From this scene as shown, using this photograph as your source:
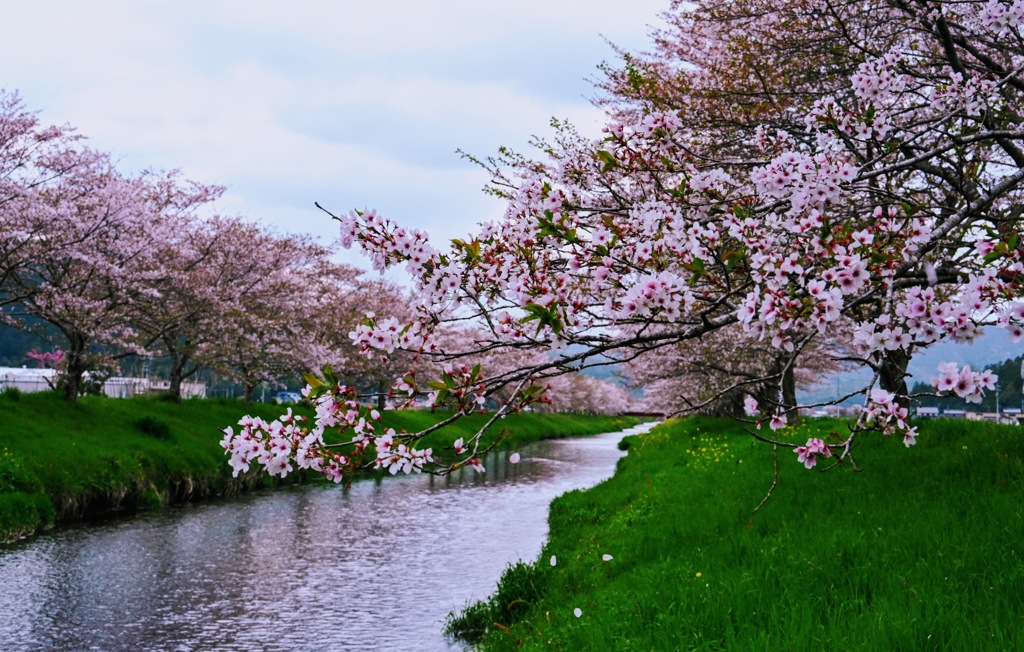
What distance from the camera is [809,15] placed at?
10.8 meters

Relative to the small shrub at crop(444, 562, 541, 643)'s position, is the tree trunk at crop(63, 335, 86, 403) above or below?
above

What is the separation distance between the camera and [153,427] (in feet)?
82.6

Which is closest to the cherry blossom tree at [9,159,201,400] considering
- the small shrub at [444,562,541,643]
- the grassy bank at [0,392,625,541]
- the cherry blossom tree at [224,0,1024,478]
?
the grassy bank at [0,392,625,541]

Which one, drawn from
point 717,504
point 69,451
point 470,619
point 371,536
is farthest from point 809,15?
point 69,451

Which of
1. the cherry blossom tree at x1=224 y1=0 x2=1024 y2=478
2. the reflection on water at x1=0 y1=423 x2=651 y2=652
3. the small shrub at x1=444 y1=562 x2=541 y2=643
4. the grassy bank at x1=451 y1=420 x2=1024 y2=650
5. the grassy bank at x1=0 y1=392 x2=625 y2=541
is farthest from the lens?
the grassy bank at x1=0 y1=392 x2=625 y2=541

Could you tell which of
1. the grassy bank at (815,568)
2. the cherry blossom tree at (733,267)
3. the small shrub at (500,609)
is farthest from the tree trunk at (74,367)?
the cherry blossom tree at (733,267)

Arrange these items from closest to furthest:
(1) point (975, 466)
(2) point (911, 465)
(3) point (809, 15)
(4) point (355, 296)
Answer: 1. (1) point (975, 466)
2. (2) point (911, 465)
3. (3) point (809, 15)
4. (4) point (355, 296)

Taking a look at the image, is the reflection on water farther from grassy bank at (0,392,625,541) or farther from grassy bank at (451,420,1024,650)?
grassy bank at (451,420,1024,650)

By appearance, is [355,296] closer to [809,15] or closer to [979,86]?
[809,15]

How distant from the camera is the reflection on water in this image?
10812 millimetres

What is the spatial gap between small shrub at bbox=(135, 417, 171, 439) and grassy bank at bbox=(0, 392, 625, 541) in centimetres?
3

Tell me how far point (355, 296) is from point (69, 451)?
98.9ft

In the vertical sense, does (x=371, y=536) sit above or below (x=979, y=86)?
below

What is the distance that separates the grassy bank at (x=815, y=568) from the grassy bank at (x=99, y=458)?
35.4 feet
